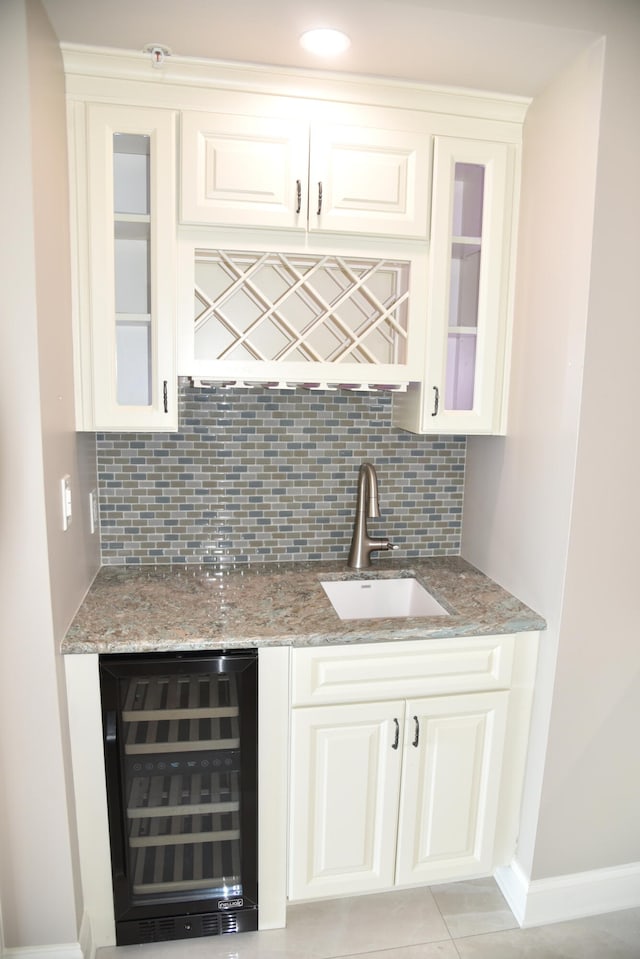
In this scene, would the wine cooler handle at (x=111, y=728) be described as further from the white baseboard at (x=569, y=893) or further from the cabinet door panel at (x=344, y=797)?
the white baseboard at (x=569, y=893)

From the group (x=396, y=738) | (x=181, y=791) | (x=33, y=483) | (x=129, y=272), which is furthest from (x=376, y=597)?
(x=129, y=272)

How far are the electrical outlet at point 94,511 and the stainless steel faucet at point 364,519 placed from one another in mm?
897

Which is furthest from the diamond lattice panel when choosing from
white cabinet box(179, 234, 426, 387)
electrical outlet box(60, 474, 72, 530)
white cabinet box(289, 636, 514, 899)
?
white cabinet box(289, 636, 514, 899)

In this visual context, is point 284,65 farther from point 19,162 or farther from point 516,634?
point 516,634

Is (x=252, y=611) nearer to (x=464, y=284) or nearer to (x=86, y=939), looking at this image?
(x=86, y=939)

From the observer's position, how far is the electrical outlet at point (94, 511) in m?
2.03

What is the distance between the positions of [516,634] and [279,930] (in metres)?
1.13

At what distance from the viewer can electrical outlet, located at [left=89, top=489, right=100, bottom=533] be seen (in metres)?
2.03

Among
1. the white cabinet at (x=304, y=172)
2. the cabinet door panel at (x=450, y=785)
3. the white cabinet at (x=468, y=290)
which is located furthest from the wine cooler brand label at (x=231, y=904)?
the white cabinet at (x=304, y=172)

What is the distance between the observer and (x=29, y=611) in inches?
58.8

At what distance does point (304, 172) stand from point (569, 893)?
2336mm

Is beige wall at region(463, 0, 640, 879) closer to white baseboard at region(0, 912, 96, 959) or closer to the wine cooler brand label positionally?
the wine cooler brand label

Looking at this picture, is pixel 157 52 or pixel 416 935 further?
pixel 416 935

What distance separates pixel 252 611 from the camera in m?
1.82
